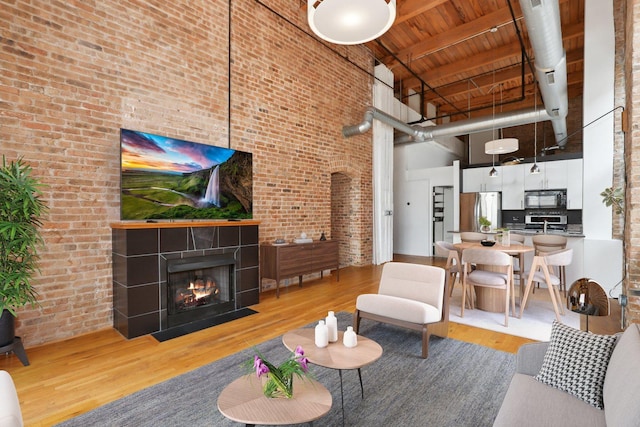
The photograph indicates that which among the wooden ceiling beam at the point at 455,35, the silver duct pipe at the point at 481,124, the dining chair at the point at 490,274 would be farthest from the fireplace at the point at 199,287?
the wooden ceiling beam at the point at 455,35

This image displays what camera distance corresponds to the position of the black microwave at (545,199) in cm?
752

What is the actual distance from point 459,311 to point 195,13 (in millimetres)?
5497

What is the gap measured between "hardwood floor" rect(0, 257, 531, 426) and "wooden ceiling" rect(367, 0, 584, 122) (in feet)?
18.0

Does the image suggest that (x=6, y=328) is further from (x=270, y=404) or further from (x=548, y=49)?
(x=548, y=49)

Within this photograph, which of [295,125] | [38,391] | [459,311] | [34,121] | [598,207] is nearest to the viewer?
[38,391]

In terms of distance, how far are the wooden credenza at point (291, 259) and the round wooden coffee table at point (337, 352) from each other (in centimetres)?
261

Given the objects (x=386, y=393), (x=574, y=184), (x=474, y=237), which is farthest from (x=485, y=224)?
(x=386, y=393)

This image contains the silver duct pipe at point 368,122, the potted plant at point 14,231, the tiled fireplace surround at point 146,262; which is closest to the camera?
the potted plant at point 14,231

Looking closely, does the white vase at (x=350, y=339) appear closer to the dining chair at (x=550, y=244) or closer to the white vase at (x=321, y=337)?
the white vase at (x=321, y=337)

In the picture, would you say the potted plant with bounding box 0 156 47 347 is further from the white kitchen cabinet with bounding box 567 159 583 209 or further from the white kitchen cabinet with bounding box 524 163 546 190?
the white kitchen cabinet with bounding box 567 159 583 209

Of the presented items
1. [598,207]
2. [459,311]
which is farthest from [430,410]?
[598,207]

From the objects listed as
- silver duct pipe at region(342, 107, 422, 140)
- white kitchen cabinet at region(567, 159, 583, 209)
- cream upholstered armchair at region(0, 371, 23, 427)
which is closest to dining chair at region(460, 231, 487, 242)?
silver duct pipe at region(342, 107, 422, 140)

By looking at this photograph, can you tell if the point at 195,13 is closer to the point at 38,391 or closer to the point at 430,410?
the point at 38,391

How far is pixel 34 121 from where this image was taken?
3176mm
